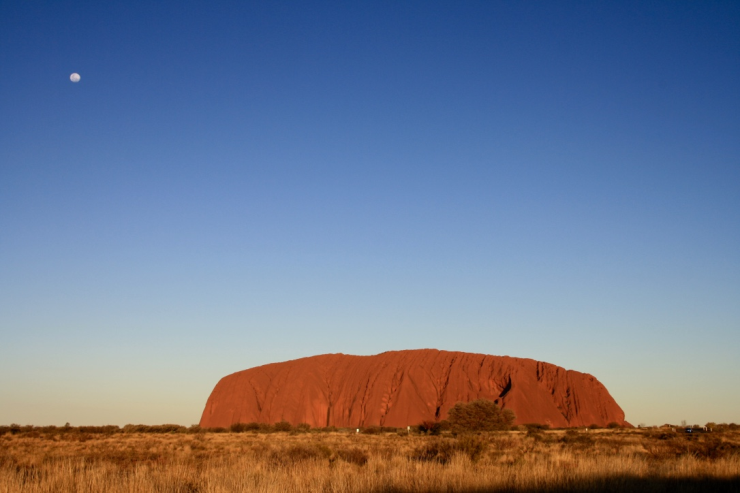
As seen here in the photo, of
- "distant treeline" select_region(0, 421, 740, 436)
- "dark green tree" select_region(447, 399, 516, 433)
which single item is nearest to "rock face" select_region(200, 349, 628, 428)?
"distant treeline" select_region(0, 421, 740, 436)

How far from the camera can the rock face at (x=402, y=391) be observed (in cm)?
6688

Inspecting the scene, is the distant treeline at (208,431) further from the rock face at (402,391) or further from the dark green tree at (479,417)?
the rock face at (402,391)

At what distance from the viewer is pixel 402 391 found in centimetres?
6881

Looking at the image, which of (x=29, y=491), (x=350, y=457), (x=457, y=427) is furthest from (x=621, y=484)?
(x=457, y=427)

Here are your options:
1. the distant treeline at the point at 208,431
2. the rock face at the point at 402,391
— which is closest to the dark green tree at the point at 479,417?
the distant treeline at the point at 208,431

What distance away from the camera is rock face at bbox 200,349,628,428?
6688 centimetres

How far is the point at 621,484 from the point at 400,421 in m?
57.7

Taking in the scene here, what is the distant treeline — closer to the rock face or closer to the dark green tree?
the dark green tree

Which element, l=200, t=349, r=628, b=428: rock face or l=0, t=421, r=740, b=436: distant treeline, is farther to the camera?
l=200, t=349, r=628, b=428: rock face

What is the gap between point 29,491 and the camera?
8977 mm

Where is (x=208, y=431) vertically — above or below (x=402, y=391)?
below

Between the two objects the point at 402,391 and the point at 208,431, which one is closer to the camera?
the point at 208,431

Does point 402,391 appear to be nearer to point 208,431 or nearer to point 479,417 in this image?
point 479,417

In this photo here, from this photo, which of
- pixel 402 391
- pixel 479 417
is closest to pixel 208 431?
pixel 402 391
